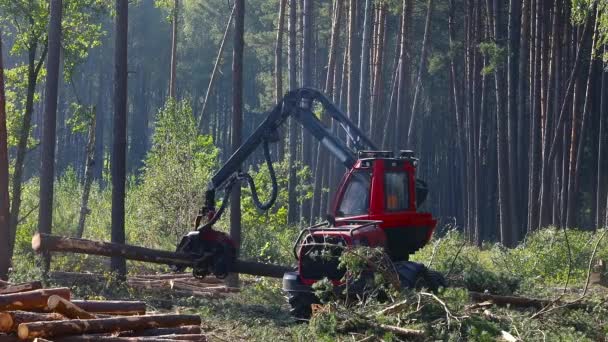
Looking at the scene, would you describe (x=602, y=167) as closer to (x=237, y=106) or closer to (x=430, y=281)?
(x=237, y=106)

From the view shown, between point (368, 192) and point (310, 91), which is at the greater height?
point (310, 91)

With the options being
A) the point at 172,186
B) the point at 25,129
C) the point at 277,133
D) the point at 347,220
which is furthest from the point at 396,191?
the point at 172,186

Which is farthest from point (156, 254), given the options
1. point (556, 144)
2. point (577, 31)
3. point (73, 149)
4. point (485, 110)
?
point (73, 149)

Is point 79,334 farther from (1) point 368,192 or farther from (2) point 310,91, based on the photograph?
(2) point 310,91

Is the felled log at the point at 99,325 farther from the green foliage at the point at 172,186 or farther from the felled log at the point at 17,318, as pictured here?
the green foliage at the point at 172,186

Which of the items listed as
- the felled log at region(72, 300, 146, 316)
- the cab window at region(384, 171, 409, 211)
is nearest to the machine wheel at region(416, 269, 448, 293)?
the cab window at region(384, 171, 409, 211)

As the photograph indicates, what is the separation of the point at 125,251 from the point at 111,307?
6.72m

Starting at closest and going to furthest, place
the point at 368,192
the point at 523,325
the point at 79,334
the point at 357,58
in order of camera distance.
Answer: the point at 79,334 < the point at 523,325 < the point at 368,192 < the point at 357,58

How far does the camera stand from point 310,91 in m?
19.0

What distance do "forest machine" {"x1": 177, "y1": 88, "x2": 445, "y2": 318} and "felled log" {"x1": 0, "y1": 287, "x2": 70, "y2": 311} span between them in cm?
538

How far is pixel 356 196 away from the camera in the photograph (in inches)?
653

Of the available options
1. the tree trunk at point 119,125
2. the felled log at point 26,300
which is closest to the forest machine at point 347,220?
the tree trunk at point 119,125

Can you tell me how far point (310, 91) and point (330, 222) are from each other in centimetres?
351

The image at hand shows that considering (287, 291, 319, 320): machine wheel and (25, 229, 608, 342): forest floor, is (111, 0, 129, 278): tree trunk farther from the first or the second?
(287, 291, 319, 320): machine wheel
